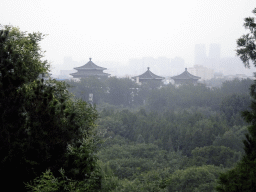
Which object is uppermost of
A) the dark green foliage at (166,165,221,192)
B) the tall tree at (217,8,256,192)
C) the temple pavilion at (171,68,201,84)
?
the temple pavilion at (171,68,201,84)

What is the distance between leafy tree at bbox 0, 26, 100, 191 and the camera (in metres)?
5.38

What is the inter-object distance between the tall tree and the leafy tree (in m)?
2.45

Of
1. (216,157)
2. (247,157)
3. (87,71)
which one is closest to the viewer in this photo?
(247,157)

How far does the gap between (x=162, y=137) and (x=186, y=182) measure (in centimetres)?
752

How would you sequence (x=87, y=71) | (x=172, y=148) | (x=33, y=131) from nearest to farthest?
(x=33, y=131)
(x=172, y=148)
(x=87, y=71)

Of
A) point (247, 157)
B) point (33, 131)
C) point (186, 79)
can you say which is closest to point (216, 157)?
point (247, 157)

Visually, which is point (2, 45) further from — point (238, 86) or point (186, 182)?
point (238, 86)

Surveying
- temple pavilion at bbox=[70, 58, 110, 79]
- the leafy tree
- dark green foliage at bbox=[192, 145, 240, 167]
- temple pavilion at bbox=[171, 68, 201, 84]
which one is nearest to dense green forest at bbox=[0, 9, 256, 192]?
the leafy tree

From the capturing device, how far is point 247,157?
6.21 metres

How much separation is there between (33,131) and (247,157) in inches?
172

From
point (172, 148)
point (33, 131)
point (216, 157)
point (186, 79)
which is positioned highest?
point (186, 79)

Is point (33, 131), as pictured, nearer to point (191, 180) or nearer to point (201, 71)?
point (191, 180)

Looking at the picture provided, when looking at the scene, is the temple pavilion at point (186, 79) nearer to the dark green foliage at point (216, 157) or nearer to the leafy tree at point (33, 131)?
the dark green foliage at point (216, 157)

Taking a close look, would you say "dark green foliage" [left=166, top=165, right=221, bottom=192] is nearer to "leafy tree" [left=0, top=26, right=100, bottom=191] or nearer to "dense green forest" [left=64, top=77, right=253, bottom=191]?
"dense green forest" [left=64, top=77, right=253, bottom=191]
